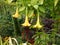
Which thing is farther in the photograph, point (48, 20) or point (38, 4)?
point (48, 20)

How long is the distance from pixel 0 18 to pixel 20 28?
0.75 meters

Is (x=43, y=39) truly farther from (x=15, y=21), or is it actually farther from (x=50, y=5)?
(x=15, y=21)

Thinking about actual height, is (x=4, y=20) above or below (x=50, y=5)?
below

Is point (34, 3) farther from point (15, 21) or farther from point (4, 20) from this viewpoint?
point (4, 20)

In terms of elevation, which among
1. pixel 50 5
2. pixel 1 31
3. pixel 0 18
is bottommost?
pixel 1 31

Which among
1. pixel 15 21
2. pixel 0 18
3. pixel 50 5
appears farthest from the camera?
pixel 0 18

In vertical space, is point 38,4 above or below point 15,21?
above

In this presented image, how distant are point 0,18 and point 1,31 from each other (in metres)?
0.28

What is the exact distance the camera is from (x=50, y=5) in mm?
1913

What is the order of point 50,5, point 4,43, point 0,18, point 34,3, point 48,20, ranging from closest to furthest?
point 34,3 → point 50,5 → point 4,43 → point 48,20 → point 0,18

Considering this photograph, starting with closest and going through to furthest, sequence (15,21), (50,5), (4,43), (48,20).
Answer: (50,5) < (4,43) < (48,20) < (15,21)

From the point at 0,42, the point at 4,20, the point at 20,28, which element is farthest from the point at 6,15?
the point at 0,42

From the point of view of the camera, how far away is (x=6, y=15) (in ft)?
15.5

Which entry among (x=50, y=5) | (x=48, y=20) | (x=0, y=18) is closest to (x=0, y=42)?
(x=50, y=5)
